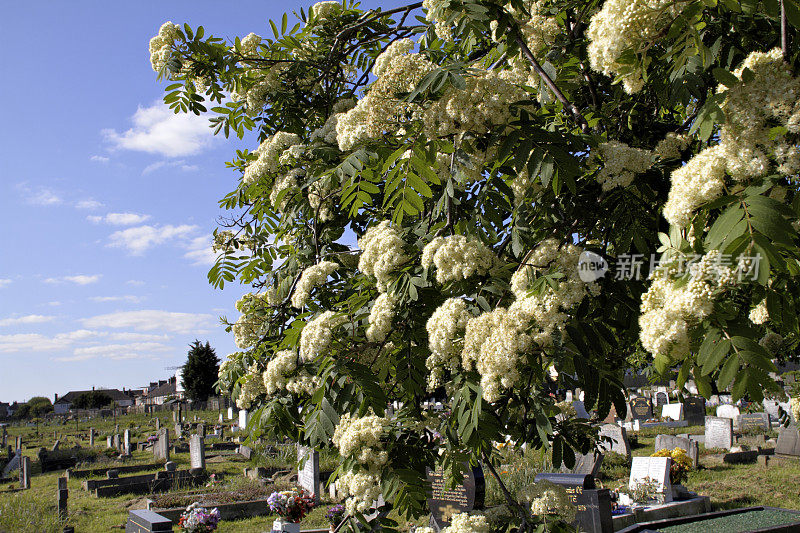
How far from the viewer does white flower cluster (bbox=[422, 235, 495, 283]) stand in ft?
10.0

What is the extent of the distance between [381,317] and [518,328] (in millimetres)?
924

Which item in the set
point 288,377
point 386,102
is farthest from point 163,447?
point 386,102

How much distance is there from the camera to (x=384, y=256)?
3506 mm

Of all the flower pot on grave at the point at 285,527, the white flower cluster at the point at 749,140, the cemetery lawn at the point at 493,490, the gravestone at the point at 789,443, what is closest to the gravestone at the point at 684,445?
the cemetery lawn at the point at 493,490

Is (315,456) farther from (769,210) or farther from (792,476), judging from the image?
(769,210)

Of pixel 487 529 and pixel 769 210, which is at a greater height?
pixel 769 210

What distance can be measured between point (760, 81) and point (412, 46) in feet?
7.38

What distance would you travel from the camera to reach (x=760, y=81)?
2.37 m

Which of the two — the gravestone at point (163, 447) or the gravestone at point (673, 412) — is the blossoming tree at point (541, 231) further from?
the gravestone at point (673, 412)

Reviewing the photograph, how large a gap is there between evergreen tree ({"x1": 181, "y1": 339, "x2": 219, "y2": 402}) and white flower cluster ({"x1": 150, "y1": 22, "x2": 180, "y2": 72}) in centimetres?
4198

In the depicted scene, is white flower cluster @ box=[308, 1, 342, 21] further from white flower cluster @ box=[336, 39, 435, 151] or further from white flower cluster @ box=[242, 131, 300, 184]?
white flower cluster @ box=[336, 39, 435, 151]

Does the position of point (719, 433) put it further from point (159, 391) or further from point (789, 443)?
point (159, 391)

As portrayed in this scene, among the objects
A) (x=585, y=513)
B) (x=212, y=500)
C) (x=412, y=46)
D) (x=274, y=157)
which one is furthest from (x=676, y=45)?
(x=212, y=500)

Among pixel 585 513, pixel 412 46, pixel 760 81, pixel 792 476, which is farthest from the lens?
pixel 792 476
